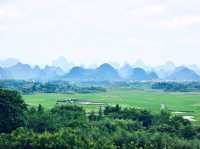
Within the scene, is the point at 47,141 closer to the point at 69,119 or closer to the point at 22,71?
the point at 69,119

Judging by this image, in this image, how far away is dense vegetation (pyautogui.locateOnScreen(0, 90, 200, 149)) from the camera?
20.3 metres

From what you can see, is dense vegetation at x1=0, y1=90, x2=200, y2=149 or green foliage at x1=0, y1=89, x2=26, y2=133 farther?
green foliage at x1=0, y1=89, x2=26, y2=133

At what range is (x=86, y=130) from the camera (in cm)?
2444

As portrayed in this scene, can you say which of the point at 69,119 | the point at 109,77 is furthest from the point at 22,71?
the point at 69,119

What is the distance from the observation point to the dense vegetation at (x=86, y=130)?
20297 mm

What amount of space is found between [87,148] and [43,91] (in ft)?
179

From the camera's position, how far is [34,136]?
20531mm

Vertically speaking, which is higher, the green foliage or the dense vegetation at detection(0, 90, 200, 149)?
the green foliage

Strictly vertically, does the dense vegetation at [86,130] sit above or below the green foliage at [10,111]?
below

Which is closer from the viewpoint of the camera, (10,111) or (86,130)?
(86,130)

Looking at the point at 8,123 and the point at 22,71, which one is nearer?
the point at 8,123

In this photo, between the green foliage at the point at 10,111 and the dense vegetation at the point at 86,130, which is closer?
the dense vegetation at the point at 86,130

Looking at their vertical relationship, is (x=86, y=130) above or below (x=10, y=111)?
below

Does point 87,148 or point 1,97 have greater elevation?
point 1,97
